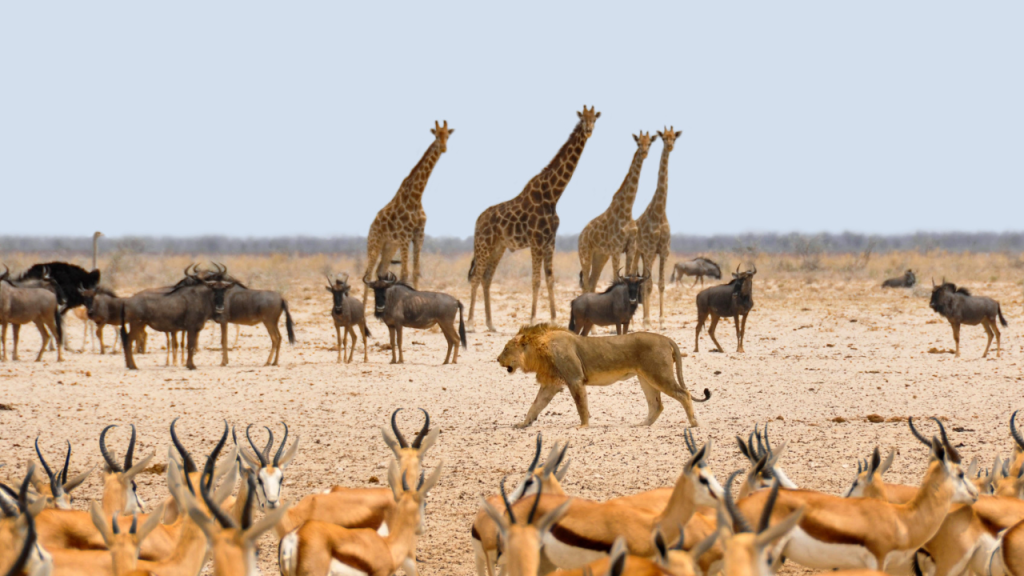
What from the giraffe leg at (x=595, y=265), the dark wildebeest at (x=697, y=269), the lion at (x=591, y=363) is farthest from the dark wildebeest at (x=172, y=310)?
the dark wildebeest at (x=697, y=269)

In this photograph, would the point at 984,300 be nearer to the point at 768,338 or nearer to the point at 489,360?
the point at 768,338

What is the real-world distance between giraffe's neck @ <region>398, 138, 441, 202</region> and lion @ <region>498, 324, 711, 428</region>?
43.2ft

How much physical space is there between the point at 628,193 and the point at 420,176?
4.90 meters

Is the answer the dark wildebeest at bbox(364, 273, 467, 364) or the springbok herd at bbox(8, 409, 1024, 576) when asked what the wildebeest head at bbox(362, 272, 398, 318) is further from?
the springbok herd at bbox(8, 409, 1024, 576)

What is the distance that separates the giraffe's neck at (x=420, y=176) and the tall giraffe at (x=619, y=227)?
4220 millimetres

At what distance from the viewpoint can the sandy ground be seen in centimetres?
905

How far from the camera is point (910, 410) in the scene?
11.8 meters

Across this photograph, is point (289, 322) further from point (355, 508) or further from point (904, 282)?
point (904, 282)

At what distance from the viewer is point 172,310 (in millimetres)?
18000

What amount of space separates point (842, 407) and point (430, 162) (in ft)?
47.0

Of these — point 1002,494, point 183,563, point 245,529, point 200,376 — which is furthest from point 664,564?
point 200,376

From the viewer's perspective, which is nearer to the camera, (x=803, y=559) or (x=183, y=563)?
(x=183, y=563)

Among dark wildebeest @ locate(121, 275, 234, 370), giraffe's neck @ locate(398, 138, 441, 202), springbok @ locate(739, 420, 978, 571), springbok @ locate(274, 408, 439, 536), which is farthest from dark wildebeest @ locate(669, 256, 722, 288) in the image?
springbok @ locate(739, 420, 978, 571)

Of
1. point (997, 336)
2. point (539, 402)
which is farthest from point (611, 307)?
point (539, 402)
